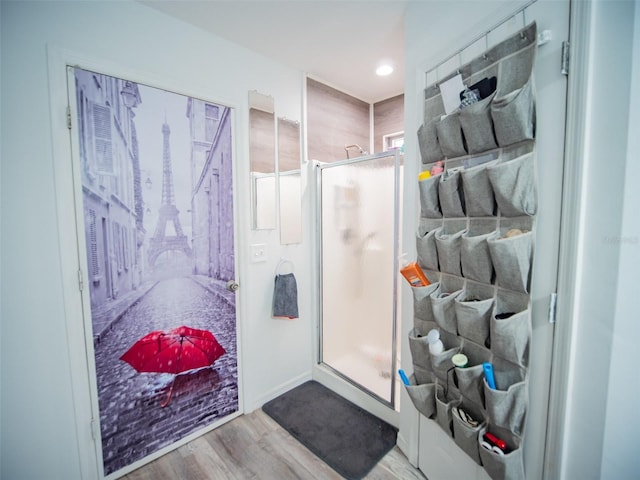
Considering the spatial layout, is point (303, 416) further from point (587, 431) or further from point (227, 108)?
point (227, 108)

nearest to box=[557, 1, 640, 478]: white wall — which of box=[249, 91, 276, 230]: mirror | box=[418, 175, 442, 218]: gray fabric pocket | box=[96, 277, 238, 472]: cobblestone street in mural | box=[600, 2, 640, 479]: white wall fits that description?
box=[600, 2, 640, 479]: white wall

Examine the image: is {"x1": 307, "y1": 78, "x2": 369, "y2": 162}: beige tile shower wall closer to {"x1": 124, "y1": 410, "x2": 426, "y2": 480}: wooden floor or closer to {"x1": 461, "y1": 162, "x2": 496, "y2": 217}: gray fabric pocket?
{"x1": 461, "y1": 162, "x2": 496, "y2": 217}: gray fabric pocket

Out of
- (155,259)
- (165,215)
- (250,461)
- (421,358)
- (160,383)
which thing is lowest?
(250,461)

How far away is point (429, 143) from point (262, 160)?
1204 mm

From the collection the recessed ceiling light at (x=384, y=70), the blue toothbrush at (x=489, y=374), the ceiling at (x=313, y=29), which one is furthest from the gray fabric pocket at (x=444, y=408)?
the recessed ceiling light at (x=384, y=70)

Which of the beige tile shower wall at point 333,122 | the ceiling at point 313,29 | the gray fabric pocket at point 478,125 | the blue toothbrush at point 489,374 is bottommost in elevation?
the blue toothbrush at point 489,374

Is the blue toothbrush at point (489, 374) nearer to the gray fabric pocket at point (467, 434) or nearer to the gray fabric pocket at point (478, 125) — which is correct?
the gray fabric pocket at point (467, 434)

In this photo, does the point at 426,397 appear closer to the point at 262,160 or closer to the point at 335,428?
the point at 335,428

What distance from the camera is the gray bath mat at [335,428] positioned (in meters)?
1.63

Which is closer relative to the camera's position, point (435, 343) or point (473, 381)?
point (473, 381)

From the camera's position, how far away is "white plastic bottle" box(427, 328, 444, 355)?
1235mm

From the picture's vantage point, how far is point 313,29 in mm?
1738

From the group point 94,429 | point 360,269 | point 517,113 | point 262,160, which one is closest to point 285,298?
point 360,269

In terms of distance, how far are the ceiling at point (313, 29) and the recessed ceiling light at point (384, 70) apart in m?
0.04
